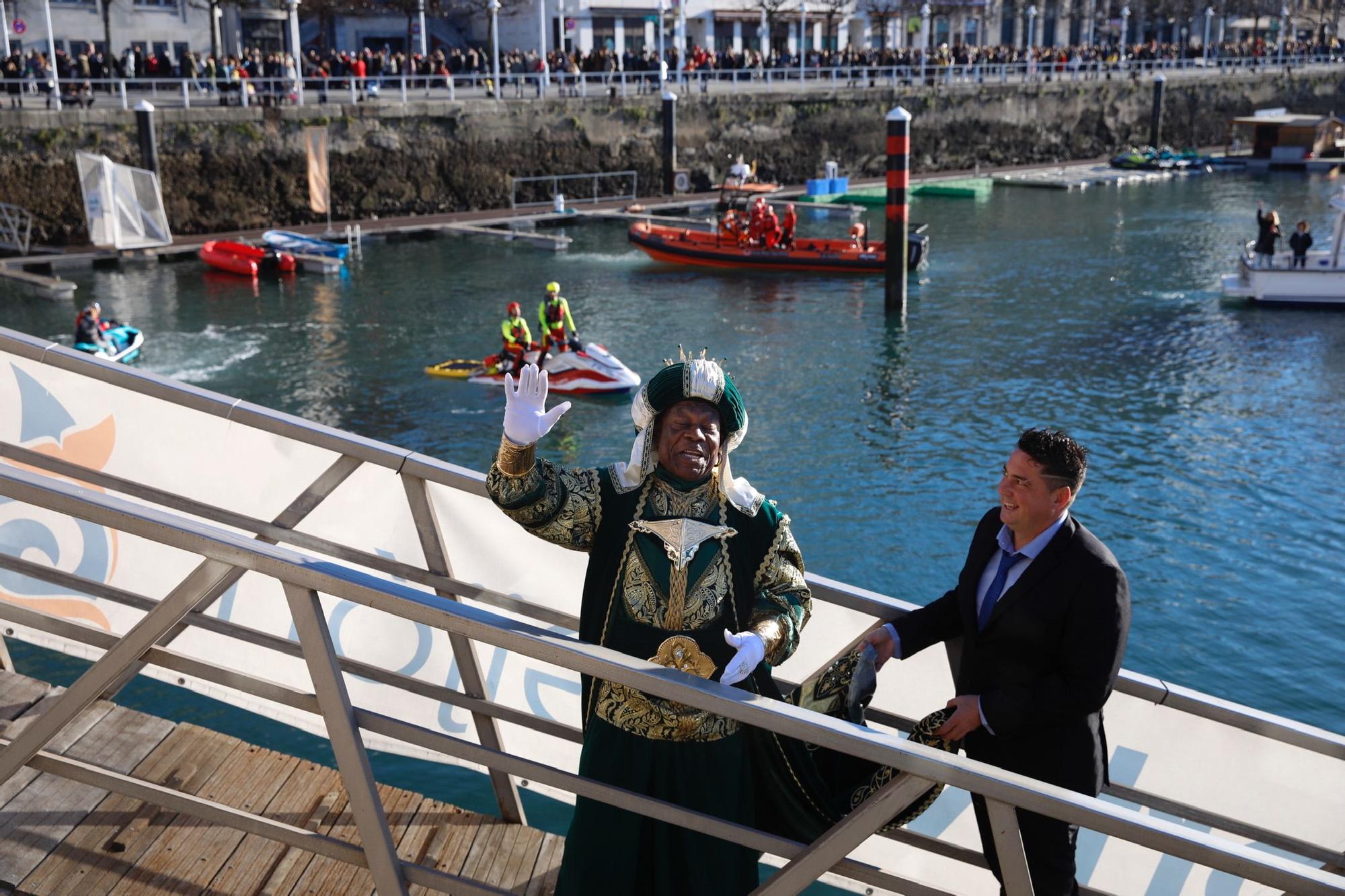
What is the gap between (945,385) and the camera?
20.0 m

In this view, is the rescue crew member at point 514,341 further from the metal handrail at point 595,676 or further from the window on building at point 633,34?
the window on building at point 633,34

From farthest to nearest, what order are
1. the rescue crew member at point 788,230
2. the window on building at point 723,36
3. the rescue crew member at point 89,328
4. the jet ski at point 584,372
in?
the window on building at point 723,36
the rescue crew member at point 788,230
the rescue crew member at point 89,328
the jet ski at point 584,372

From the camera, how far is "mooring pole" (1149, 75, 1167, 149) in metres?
56.7

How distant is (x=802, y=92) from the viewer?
46562mm

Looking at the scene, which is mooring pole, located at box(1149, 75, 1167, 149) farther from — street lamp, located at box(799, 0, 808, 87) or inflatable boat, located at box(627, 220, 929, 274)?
inflatable boat, located at box(627, 220, 929, 274)

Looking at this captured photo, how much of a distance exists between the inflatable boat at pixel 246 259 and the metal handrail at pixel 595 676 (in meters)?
27.3

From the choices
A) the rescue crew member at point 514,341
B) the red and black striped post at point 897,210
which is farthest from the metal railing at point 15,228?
the red and black striped post at point 897,210

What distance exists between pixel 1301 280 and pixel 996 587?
25.1m

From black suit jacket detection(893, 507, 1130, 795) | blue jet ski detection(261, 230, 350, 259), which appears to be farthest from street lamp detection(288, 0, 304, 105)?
Answer: black suit jacket detection(893, 507, 1130, 795)

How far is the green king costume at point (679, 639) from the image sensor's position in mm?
3334

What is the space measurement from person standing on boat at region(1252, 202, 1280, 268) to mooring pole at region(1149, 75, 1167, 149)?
108 ft

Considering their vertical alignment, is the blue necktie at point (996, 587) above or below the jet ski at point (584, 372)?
above

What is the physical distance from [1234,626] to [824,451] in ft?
20.3

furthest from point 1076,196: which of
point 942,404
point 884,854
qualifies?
point 884,854
